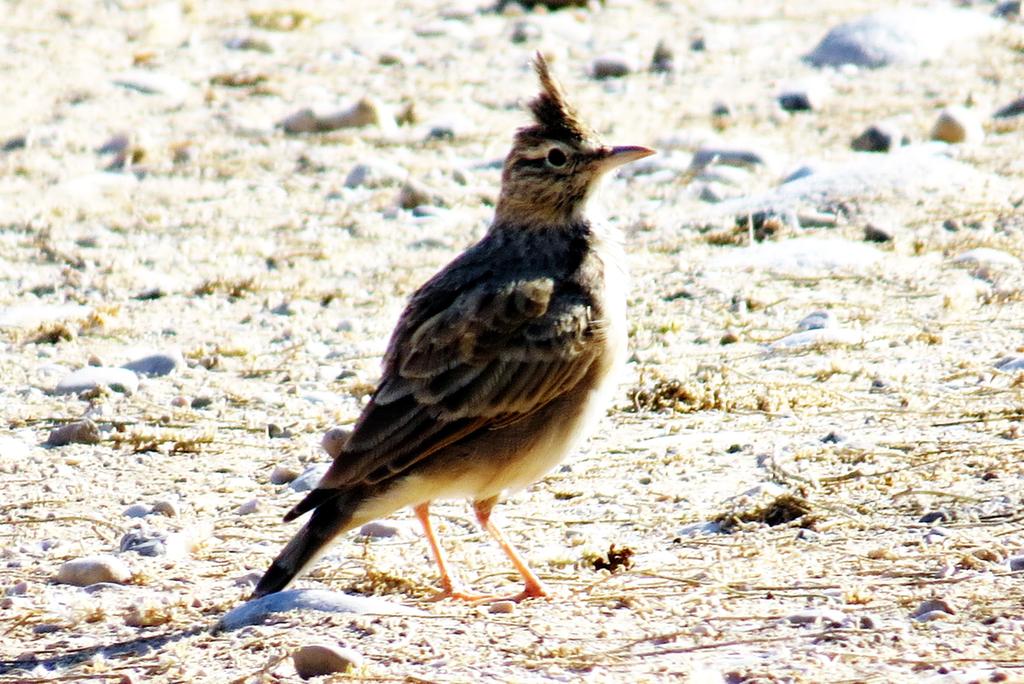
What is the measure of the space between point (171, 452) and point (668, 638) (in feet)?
10.5

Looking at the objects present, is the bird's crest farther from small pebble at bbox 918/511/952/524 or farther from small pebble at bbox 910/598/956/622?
small pebble at bbox 910/598/956/622

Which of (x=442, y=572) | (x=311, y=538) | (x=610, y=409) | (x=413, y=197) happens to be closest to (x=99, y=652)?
(x=311, y=538)

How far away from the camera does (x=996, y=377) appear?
25.4ft

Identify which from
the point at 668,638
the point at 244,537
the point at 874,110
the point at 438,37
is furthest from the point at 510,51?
the point at 668,638

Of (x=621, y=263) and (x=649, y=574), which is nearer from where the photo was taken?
(x=649, y=574)

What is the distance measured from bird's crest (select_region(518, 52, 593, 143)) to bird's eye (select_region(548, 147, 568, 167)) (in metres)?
0.08

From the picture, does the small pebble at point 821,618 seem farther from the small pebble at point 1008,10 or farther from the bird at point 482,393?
the small pebble at point 1008,10

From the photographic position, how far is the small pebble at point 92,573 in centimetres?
625

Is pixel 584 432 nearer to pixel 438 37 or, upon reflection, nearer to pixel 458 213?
pixel 458 213

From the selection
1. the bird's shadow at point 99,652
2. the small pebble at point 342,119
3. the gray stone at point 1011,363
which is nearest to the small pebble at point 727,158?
the small pebble at point 342,119

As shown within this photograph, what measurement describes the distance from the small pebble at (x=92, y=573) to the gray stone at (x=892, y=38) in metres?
10.3

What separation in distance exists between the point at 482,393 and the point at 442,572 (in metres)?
0.67

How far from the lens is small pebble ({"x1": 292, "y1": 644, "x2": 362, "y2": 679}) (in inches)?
207

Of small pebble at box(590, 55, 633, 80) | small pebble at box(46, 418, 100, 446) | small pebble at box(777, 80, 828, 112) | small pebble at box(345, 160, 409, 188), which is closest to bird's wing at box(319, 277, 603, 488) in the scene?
small pebble at box(46, 418, 100, 446)
